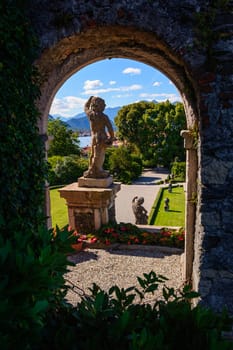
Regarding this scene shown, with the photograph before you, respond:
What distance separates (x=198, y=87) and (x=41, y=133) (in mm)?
2209

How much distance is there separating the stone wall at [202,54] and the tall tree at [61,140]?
19.6 metres

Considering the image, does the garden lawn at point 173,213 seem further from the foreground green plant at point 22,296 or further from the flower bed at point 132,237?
the foreground green plant at point 22,296

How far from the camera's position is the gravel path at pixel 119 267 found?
15.1 ft

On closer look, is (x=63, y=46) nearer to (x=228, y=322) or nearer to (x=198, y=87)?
(x=198, y=87)

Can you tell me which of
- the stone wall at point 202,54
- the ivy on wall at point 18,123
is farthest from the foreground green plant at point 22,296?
the stone wall at point 202,54

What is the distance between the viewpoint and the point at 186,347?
133 cm

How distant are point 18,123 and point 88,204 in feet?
12.7

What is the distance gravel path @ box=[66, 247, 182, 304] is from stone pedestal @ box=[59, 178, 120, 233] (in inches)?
27.9

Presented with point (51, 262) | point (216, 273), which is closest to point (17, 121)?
point (51, 262)

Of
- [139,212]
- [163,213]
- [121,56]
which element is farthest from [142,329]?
[163,213]

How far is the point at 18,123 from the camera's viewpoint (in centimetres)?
260

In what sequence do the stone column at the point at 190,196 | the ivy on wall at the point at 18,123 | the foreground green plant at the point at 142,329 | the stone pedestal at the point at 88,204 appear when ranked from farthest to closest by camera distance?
the stone pedestal at the point at 88,204
the stone column at the point at 190,196
the ivy on wall at the point at 18,123
the foreground green plant at the point at 142,329

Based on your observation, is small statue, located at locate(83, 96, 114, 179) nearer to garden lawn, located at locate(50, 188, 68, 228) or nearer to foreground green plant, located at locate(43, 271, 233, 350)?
garden lawn, located at locate(50, 188, 68, 228)

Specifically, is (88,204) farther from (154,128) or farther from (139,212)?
(154,128)
